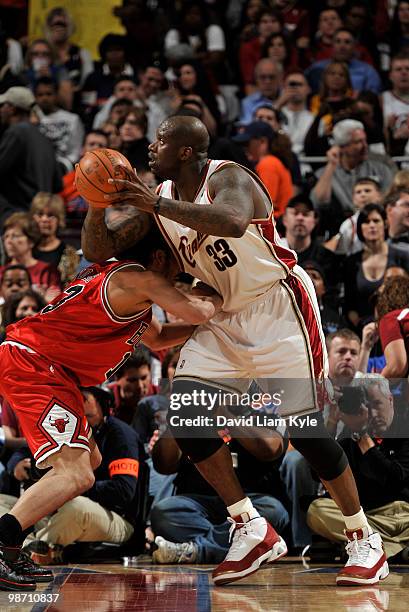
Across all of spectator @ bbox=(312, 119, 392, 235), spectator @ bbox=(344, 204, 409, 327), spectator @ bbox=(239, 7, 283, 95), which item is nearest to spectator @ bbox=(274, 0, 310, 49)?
spectator @ bbox=(239, 7, 283, 95)

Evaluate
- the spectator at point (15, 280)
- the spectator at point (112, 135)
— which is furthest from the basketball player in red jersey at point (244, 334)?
the spectator at point (112, 135)

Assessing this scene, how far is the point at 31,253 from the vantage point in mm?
8391

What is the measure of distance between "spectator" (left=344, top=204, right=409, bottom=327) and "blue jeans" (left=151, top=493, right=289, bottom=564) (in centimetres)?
207

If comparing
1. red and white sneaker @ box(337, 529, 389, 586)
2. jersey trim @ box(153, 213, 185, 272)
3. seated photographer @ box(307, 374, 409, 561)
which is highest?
jersey trim @ box(153, 213, 185, 272)

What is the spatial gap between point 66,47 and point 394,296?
6966mm

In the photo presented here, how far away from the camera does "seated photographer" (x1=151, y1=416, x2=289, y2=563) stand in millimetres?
5762

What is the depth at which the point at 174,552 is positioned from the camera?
572cm

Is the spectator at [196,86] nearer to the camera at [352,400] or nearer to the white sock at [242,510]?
the camera at [352,400]

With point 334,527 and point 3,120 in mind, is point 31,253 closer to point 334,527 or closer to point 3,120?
point 3,120

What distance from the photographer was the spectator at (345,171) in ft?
28.6

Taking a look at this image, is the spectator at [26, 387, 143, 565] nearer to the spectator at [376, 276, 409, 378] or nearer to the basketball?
the spectator at [376, 276, 409, 378]

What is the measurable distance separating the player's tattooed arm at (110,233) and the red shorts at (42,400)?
1.78 ft

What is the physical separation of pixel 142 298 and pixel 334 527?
1951 mm

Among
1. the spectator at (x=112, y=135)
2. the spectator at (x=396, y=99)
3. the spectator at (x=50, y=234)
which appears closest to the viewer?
the spectator at (x=50, y=234)
